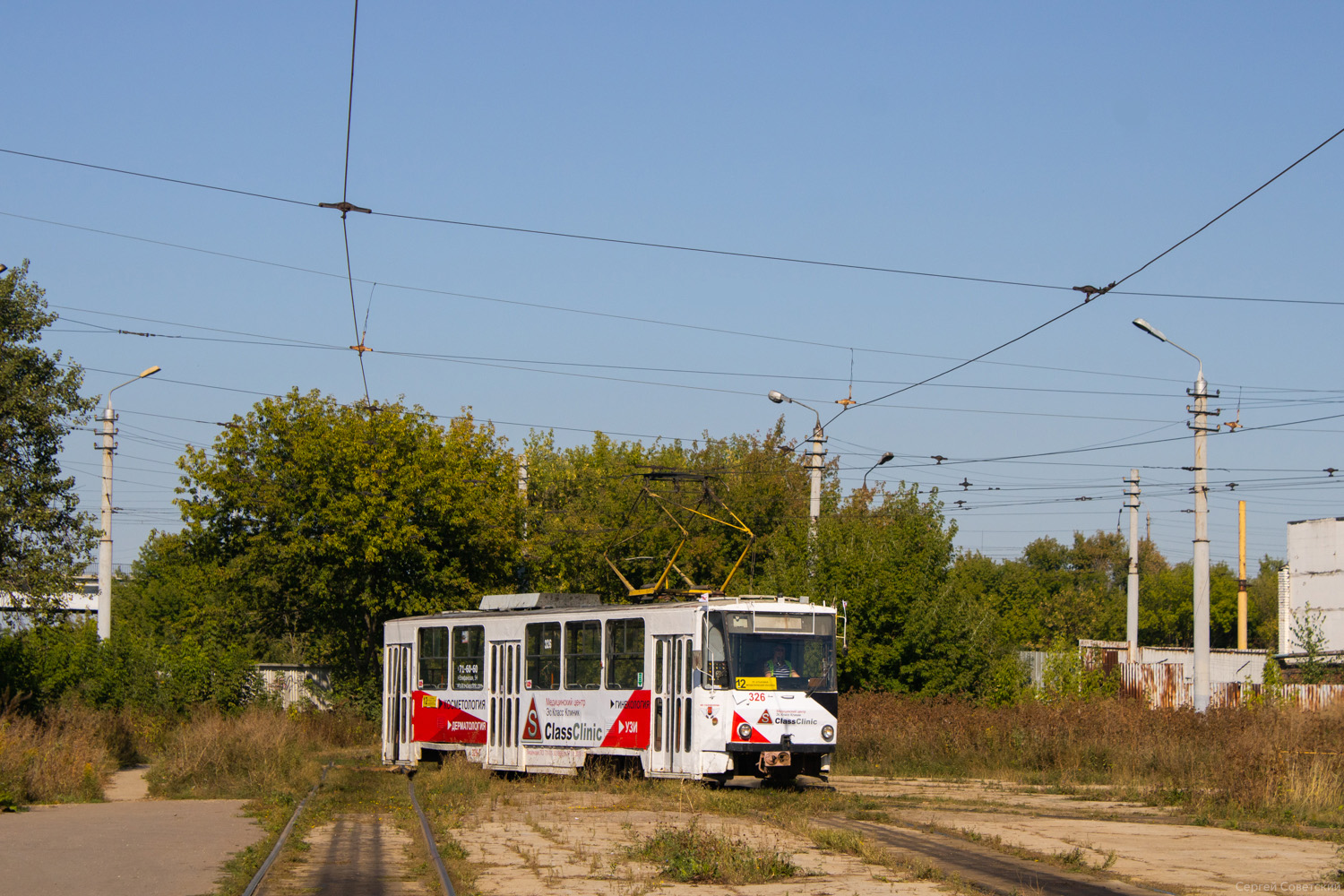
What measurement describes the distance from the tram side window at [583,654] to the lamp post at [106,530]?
17.1 m

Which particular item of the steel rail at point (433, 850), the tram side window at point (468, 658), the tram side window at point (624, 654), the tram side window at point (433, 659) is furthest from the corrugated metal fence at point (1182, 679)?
the steel rail at point (433, 850)

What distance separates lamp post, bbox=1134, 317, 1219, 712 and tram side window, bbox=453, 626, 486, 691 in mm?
12932

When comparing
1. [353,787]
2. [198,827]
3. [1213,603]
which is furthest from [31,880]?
[1213,603]

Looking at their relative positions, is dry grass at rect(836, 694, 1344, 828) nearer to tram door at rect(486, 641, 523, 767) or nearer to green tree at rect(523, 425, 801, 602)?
tram door at rect(486, 641, 523, 767)

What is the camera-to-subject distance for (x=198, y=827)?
15594mm

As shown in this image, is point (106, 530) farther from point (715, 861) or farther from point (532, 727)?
point (715, 861)

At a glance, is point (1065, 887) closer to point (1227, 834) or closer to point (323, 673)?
point (1227, 834)

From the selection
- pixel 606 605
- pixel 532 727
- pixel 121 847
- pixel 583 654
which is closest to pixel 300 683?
pixel 532 727

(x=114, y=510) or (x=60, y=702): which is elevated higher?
(x=114, y=510)

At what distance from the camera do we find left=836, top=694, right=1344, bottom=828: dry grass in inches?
669

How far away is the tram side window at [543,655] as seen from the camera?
22719 millimetres

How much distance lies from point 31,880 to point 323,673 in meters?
30.7

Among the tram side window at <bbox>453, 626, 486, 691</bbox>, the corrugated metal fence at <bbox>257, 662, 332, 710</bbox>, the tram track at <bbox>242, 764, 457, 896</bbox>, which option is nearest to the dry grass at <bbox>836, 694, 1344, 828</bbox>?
the tram side window at <bbox>453, 626, 486, 691</bbox>

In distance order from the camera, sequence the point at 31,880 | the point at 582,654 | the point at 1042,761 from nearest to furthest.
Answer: the point at 31,880
the point at 582,654
the point at 1042,761
